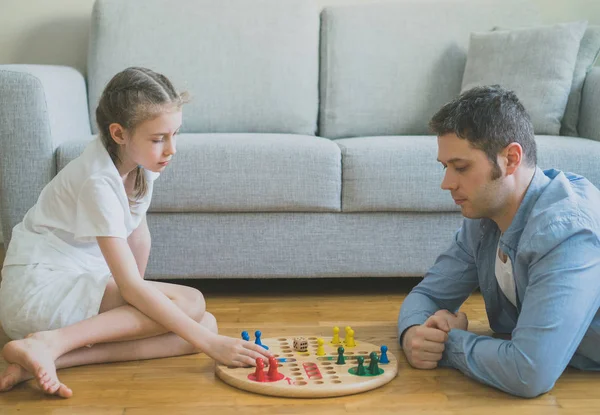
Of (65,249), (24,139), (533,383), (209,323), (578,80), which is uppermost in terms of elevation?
(578,80)

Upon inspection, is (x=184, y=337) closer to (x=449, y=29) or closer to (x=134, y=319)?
(x=134, y=319)

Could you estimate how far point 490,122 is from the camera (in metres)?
1.72

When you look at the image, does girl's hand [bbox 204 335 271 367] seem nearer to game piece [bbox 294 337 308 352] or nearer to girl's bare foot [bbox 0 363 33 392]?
game piece [bbox 294 337 308 352]

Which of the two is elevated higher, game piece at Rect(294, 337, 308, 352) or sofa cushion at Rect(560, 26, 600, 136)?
sofa cushion at Rect(560, 26, 600, 136)

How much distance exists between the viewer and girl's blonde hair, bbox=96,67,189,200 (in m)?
1.90

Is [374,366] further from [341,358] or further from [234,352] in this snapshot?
[234,352]

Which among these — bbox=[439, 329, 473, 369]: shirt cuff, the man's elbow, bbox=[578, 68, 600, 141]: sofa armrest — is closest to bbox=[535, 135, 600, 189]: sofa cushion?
bbox=[578, 68, 600, 141]: sofa armrest

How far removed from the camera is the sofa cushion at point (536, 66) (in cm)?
290

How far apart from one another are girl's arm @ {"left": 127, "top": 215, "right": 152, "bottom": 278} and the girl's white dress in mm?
164

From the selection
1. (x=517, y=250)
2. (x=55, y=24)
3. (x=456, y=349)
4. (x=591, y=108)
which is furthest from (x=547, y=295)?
(x=55, y=24)

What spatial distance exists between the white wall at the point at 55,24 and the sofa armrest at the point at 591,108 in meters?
0.56

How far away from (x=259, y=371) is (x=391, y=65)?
174 cm

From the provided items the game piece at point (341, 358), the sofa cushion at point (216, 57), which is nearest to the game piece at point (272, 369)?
the game piece at point (341, 358)

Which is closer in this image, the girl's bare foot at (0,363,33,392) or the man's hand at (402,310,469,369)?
the girl's bare foot at (0,363,33,392)
